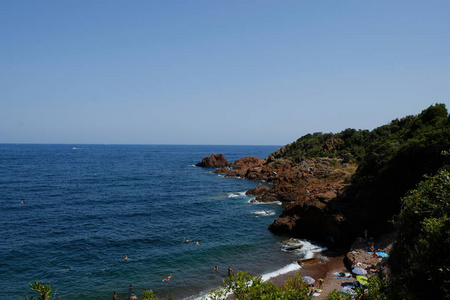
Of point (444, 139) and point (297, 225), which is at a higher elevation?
point (444, 139)

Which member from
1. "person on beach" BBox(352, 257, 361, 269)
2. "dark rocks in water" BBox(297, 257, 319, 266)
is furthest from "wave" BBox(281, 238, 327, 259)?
"person on beach" BBox(352, 257, 361, 269)

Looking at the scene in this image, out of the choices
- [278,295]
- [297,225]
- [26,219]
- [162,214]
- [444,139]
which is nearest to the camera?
[278,295]

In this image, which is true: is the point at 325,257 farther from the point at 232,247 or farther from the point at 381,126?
the point at 381,126

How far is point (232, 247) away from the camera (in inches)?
1412

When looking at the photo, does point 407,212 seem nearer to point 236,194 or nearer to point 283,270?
point 283,270

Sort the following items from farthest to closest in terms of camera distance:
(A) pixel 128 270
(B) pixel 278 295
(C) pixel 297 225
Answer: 1. (C) pixel 297 225
2. (A) pixel 128 270
3. (B) pixel 278 295

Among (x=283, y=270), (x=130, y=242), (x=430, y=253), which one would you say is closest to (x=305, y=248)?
(x=283, y=270)

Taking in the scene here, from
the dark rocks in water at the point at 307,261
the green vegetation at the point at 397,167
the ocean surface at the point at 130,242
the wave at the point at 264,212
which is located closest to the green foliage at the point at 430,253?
the green vegetation at the point at 397,167

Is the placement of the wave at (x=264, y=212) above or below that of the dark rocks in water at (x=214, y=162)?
below

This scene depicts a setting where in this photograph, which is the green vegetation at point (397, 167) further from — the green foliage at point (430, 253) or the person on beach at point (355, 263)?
the green foliage at point (430, 253)

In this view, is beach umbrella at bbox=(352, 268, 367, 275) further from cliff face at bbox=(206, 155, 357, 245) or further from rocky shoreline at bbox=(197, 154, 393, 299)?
cliff face at bbox=(206, 155, 357, 245)

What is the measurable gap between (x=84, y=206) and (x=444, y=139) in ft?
185

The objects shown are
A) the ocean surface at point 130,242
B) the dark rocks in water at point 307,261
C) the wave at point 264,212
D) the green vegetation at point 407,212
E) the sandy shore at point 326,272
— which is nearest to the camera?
the green vegetation at point 407,212

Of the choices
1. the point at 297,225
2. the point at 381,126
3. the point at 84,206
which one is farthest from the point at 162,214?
the point at 381,126
